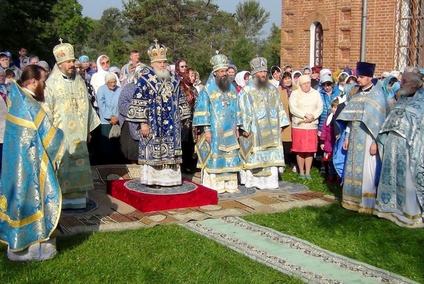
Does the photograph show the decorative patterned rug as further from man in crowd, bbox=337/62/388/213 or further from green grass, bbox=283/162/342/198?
green grass, bbox=283/162/342/198

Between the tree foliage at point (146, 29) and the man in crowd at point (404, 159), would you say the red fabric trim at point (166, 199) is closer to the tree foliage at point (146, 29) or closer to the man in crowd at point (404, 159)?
the man in crowd at point (404, 159)

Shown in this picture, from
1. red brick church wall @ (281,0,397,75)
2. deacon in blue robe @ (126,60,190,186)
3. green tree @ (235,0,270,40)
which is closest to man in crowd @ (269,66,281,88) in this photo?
deacon in blue robe @ (126,60,190,186)

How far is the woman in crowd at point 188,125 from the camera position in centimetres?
1010

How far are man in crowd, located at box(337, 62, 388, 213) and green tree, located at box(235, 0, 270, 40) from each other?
48.5 metres

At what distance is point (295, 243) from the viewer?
6633 millimetres

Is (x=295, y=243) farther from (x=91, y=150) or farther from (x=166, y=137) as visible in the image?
(x=91, y=150)

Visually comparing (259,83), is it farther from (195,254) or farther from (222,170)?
(195,254)

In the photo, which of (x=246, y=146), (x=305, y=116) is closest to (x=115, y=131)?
(x=246, y=146)

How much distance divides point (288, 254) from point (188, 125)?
425cm

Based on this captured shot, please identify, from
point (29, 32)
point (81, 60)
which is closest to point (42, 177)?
point (81, 60)

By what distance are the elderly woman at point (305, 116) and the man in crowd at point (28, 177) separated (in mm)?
4992

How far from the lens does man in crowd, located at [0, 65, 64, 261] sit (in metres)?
5.73

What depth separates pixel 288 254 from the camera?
631 cm

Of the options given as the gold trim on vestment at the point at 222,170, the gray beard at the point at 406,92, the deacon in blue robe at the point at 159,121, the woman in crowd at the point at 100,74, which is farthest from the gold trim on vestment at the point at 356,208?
the woman in crowd at the point at 100,74
